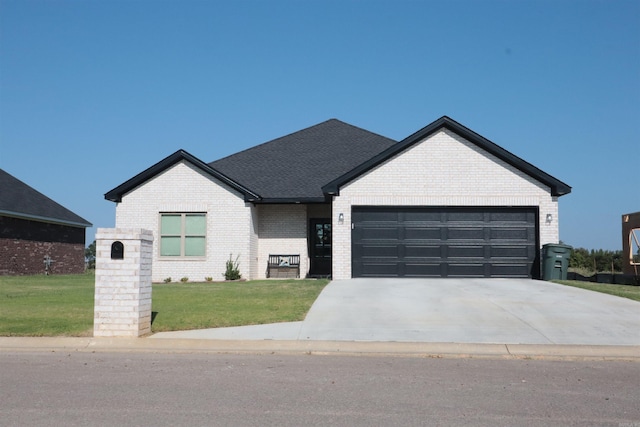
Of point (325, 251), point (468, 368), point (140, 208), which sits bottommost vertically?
point (468, 368)

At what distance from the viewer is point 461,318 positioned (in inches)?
507

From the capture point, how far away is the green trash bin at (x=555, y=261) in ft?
66.2

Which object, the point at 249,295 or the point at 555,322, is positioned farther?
the point at 249,295

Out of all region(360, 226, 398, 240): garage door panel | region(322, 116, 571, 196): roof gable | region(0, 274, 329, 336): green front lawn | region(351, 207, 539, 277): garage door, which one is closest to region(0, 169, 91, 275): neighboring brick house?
region(0, 274, 329, 336): green front lawn

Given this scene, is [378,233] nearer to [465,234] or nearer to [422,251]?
[422,251]

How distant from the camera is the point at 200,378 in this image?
26.9 ft

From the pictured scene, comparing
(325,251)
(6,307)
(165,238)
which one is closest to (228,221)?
(165,238)

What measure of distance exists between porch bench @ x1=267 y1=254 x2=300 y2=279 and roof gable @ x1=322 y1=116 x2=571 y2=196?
413 centimetres

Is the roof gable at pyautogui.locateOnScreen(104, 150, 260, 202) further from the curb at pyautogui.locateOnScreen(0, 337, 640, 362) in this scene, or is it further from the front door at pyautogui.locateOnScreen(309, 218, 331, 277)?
the curb at pyautogui.locateOnScreen(0, 337, 640, 362)

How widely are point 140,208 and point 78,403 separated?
56.4 ft

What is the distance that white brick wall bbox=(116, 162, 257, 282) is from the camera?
914 inches

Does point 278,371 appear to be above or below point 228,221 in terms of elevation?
below

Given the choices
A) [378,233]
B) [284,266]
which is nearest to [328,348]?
[378,233]

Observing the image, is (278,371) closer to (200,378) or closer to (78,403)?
(200,378)
